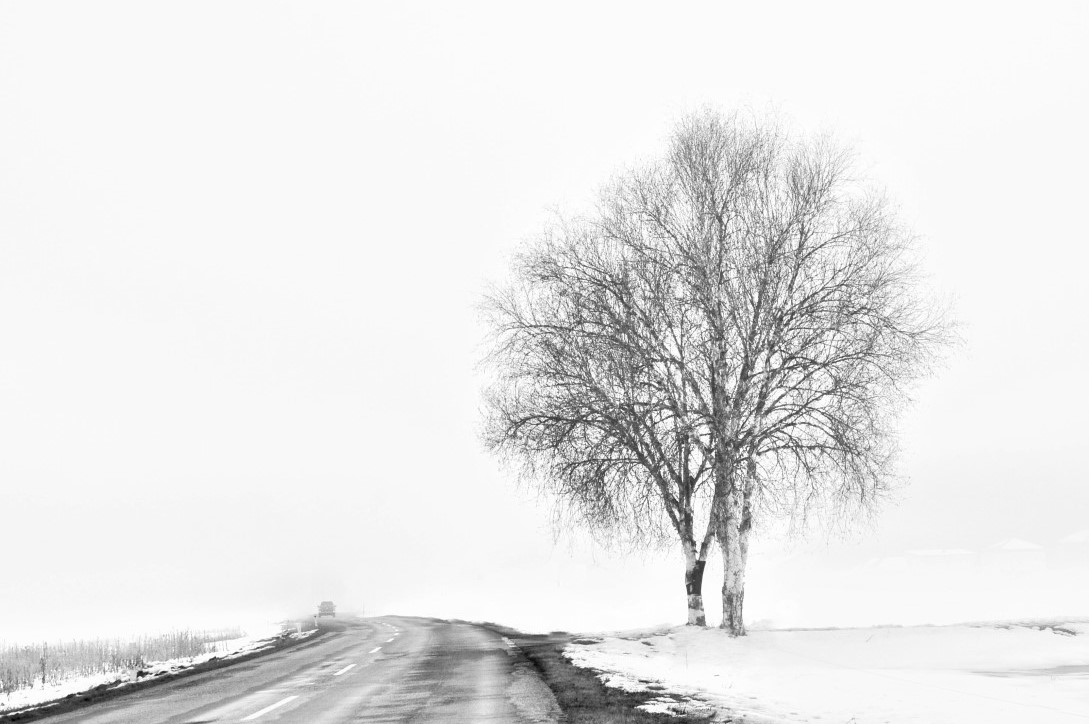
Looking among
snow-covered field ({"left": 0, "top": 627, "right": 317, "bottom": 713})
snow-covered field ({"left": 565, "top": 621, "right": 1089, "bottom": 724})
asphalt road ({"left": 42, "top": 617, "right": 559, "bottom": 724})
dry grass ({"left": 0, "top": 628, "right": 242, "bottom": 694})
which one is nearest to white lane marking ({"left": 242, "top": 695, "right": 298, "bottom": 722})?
asphalt road ({"left": 42, "top": 617, "right": 559, "bottom": 724})

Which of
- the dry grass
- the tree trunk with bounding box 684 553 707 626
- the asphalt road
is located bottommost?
the dry grass

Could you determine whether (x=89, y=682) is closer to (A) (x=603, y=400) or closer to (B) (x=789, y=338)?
(A) (x=603, y=400)

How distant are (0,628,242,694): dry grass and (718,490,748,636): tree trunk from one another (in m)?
15.1

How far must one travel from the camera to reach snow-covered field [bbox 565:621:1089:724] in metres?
11.1

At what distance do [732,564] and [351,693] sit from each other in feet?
39.6

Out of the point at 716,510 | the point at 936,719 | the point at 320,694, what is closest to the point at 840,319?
Answer: the point at 716,510

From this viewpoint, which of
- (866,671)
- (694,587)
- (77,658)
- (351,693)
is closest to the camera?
(351,693)

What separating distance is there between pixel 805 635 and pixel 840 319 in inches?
351

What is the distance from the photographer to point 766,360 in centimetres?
2347

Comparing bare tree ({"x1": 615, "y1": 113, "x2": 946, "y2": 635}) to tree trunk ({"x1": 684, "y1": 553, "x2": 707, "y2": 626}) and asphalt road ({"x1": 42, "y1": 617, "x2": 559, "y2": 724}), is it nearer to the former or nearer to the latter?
tree trunk ({"x1": 684, "y1": 553, "x2": 707, "y2": 626})

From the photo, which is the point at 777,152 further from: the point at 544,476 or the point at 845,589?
the point at 845,589

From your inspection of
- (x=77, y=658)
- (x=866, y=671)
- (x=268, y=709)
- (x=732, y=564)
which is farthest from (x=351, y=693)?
(x=77, y=658)

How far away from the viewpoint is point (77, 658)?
2516 centimetres

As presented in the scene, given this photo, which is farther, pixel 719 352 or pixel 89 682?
pixel 719 352
